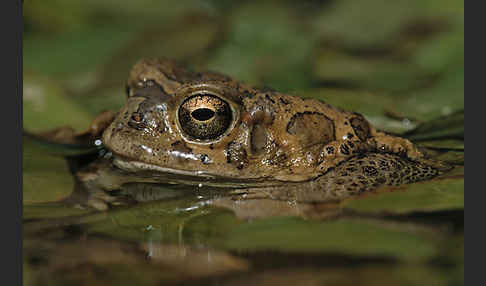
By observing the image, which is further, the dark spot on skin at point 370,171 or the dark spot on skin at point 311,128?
the dark spot on skin at point 311,128

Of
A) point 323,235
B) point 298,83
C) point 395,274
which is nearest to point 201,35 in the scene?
point 298,83

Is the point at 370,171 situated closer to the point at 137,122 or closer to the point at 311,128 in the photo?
the point at 311,128

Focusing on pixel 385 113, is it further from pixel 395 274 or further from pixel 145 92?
pixel 395 274

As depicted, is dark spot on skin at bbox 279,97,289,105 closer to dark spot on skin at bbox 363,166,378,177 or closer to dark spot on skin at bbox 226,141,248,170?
dark spot on skin at bbox 226,141,248,170

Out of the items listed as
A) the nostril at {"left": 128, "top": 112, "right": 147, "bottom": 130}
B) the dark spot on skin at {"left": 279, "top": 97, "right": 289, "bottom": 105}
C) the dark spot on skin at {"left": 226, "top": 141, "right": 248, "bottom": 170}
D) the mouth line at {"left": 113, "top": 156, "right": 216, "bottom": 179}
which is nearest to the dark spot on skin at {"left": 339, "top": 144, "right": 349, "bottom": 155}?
the dark spot on skin at {"left": 279, "top": 97, "right": 289, "bottom": 105}

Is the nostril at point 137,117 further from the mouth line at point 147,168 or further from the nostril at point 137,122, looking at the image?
the mouth line at point 147,168

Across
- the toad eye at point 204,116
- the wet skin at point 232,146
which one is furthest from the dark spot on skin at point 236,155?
the toad eye at point 204,116

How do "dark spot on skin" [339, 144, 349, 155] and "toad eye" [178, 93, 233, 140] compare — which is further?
"dark spot on skin" [339, 144, 349, 155]

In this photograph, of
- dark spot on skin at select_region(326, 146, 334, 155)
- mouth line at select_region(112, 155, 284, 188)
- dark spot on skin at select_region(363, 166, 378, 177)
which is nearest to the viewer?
dark spot on skin at select_region(363, 166, 378, 177)
